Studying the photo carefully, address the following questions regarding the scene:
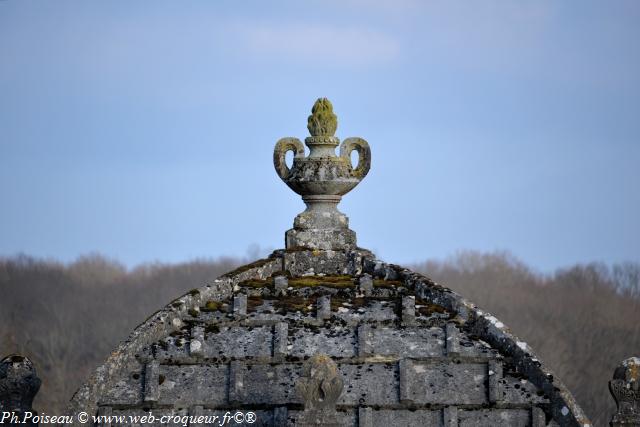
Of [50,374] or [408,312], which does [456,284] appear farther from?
[408,312]

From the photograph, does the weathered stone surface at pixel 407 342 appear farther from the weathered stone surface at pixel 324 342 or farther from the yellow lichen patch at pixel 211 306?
the yellow lichen patch at pixel 211 306

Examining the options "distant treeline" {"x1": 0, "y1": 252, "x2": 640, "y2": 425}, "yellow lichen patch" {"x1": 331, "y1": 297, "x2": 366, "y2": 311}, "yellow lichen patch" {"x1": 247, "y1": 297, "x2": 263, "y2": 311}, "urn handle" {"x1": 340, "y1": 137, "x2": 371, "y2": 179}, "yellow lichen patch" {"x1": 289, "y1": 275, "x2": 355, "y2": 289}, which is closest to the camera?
"yellow lichen patch" {"x1": 331, "y1": 297, "x2": 366, "y2": 311}

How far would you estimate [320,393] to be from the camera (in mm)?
18969

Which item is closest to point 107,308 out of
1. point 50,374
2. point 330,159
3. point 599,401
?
point 50,374

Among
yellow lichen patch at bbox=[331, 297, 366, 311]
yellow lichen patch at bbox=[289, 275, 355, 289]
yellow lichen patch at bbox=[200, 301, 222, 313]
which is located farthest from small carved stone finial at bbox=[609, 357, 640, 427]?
yellow lichen patch at bbox=[200, 301, 222, 313]

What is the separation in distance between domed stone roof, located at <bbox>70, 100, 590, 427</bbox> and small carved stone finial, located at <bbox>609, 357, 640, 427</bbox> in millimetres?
424

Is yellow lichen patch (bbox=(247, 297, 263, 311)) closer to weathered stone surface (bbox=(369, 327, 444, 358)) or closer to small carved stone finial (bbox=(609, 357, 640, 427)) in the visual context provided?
weathered stone surface (bbox=(369, 327, 444, 358))

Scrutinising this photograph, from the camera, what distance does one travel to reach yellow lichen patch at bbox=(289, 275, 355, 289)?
72.9 ft

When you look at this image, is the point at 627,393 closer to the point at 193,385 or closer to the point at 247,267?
the point at 193,385

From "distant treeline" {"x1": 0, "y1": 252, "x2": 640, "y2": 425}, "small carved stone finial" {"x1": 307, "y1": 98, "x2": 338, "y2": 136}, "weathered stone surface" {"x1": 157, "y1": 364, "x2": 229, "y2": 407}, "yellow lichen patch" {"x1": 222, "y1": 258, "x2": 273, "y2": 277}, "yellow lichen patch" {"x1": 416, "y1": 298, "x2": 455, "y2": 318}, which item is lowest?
"weathered stone surface" {"x1": 157, "y1": 364, "x2": 229, "y2": 407}

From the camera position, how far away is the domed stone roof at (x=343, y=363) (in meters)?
20.6

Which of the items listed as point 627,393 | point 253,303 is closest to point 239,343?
point 253,303

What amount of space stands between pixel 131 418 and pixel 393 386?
281cm

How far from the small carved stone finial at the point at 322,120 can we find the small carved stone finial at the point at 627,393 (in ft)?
15.6
